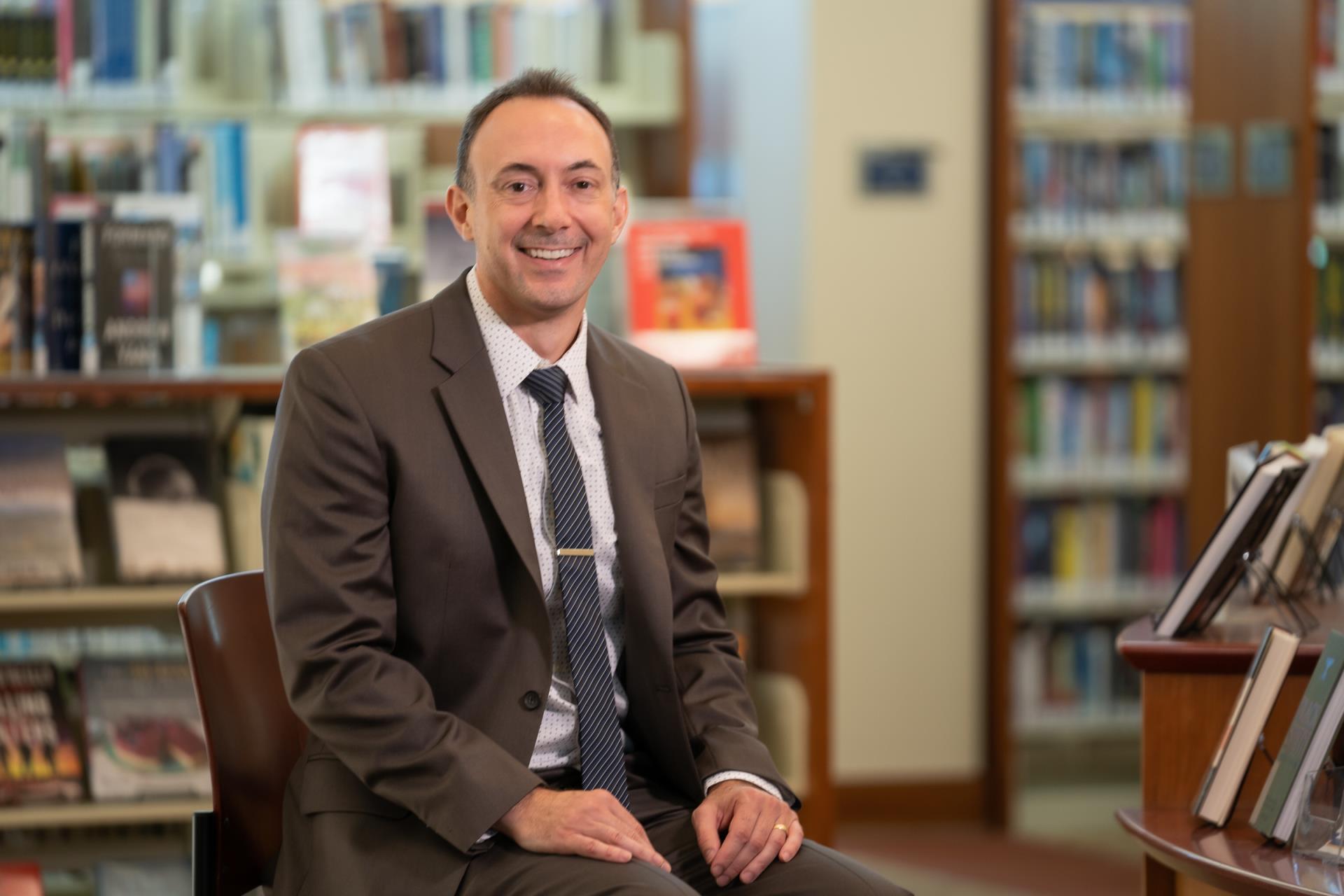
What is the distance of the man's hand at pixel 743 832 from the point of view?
1844 mm

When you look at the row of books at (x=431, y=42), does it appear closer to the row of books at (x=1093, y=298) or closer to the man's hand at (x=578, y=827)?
the row of books at (x=1093, y=298)

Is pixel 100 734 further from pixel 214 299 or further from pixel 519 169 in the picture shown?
pixel 519 169

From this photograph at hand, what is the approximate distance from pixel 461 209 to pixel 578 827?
0.81 meters

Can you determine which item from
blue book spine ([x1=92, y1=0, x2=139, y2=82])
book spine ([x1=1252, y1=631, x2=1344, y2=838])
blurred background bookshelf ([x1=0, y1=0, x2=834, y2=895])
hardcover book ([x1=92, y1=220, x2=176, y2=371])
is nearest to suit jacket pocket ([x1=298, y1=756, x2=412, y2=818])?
book spine ([x1=1252, y1=631, x2=1344, y2=838])

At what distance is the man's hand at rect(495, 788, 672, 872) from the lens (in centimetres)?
173

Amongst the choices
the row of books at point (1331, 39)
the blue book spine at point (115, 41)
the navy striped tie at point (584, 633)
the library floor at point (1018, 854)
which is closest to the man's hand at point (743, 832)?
the navy striped tie at point (584, 633)

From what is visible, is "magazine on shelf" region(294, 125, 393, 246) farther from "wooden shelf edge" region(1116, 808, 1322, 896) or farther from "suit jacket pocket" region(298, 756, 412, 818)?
"wooden shelf edge" region(1116, 808, 1322, 896)

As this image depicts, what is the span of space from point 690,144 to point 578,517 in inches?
108

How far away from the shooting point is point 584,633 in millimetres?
1922

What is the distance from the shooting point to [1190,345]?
14.4 ft

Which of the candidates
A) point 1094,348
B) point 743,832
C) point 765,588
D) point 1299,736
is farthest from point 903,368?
point 743,832

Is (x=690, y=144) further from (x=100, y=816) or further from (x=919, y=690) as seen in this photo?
(x=100, y=816)

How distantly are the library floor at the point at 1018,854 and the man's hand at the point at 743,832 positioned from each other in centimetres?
211

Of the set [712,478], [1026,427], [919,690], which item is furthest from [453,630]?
[1026,427]
